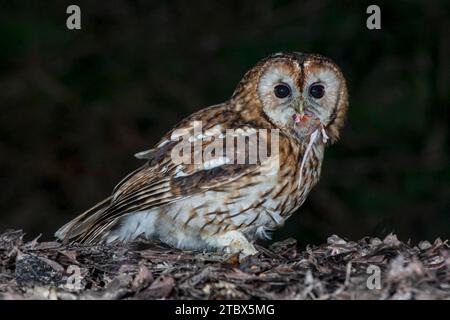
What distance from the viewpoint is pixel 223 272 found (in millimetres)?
4750

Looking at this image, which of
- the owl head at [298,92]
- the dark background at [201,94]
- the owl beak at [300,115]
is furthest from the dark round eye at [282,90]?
the dark background at [201,94]

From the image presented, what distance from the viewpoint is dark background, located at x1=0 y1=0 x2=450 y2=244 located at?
Answer: 8.27 m

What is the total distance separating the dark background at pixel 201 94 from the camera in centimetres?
827

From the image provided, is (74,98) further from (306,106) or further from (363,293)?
(363,293)

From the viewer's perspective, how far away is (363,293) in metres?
4.33

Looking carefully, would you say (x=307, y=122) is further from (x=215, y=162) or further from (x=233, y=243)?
(x=233, y=243)

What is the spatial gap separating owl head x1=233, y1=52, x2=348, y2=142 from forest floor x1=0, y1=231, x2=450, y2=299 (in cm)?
69

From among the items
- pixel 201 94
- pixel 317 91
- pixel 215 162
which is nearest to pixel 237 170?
pixel 215 162

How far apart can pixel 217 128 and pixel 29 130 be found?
3.17 m

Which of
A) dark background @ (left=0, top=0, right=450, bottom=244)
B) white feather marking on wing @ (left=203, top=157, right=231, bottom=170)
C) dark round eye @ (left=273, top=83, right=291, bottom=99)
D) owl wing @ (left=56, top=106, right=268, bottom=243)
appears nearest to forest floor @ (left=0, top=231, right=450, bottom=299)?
owl wing @ (left=56, top=106, right=268, bottom=243)

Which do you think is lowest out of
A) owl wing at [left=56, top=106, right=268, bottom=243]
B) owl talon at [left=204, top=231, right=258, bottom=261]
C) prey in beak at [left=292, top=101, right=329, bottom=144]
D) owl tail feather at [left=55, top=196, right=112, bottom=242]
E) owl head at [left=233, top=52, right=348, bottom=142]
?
owl talon at [left=204, top=231, right=258, bottom=261]

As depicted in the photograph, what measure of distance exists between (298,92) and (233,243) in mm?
902

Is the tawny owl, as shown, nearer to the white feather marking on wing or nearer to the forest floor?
the white feather marking on wing
